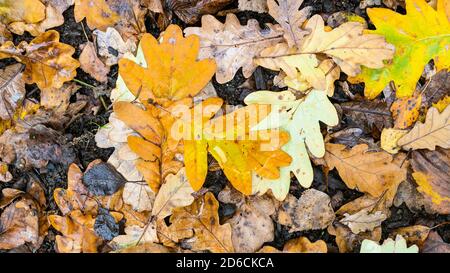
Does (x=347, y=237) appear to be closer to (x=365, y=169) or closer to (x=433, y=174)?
(x=365, y=169)

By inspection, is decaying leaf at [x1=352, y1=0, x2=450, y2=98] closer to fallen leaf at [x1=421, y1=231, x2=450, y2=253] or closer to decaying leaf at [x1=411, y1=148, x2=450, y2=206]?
decaying leaf at [x1=411, y1=148, x2=450, y2=206]

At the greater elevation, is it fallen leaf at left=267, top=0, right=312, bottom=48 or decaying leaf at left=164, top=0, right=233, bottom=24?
decaying leaf at left=164, top=0, right=233, bottom=24

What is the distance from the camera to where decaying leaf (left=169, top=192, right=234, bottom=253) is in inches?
77.2

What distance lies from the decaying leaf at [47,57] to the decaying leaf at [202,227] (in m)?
0.75

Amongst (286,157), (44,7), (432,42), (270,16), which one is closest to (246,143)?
(286,157)

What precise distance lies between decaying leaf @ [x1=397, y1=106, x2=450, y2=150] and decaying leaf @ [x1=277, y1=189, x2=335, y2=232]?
1.30ft

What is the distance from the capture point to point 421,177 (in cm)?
198

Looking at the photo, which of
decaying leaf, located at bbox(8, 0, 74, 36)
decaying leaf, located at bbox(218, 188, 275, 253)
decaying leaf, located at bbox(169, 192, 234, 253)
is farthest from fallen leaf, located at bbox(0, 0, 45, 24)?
decaying leaf, located at bbox(218, 188, 275, 253)

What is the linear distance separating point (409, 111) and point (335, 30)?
46 centimetres

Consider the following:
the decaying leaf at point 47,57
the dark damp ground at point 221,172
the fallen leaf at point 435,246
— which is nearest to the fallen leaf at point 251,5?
the dark damp ground at point 221,172

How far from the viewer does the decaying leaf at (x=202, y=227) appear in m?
1.96

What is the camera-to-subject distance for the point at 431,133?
194 cm

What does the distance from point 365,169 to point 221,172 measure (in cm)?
59
